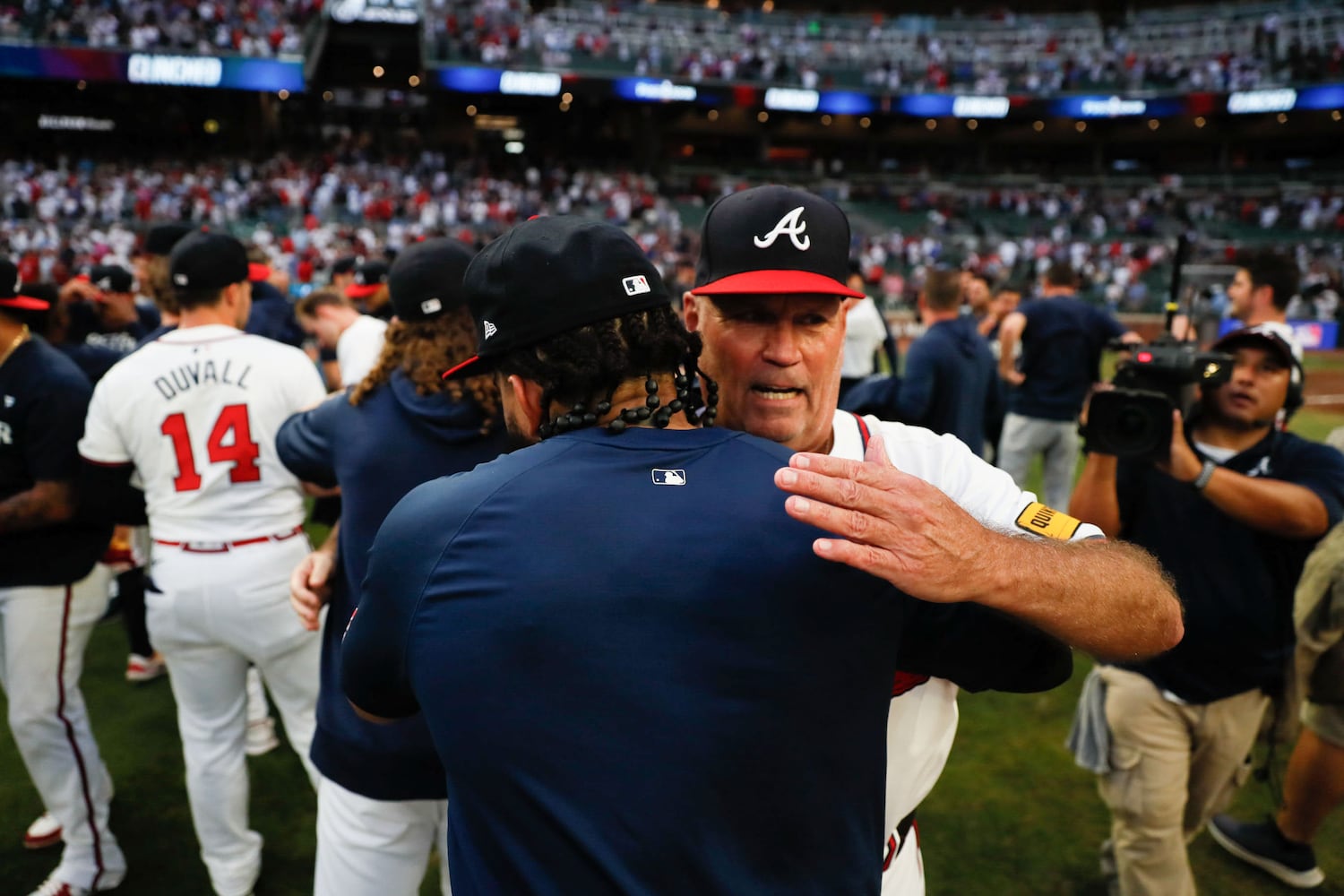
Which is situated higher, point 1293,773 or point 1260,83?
point 1260,83

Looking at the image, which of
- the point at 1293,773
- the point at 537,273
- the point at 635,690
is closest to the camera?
the point at 635,690

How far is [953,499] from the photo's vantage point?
1.58 m

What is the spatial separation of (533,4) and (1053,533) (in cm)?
4086

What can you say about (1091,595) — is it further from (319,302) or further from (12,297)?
(319,302)

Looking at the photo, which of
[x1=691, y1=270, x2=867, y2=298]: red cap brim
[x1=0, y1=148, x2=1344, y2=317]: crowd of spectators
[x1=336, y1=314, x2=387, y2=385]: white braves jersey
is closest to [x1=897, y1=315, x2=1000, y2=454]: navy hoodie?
[x1=336, y1=314, x2=387, y2=385]: white braves jersey

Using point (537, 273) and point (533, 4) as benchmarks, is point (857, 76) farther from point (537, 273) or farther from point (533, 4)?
point (537, 273)

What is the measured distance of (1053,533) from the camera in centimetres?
150

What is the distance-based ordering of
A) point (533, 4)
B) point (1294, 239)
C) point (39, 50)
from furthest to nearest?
point (533, 4)
point (1294, 239)
point (39, 50)

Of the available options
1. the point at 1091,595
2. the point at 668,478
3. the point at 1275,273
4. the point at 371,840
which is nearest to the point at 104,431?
the point at 371,840

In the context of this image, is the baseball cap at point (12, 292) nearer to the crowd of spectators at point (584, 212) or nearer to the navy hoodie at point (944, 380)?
the navy hoodie at point (944, 380)

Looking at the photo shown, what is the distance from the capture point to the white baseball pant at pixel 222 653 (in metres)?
3.03

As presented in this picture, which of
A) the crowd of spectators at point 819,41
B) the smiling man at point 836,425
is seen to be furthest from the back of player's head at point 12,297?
the crowd of spectators at point 819,41

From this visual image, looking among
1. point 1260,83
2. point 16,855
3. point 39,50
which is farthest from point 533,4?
point 16,855

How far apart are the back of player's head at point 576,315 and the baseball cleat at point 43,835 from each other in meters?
3.68
